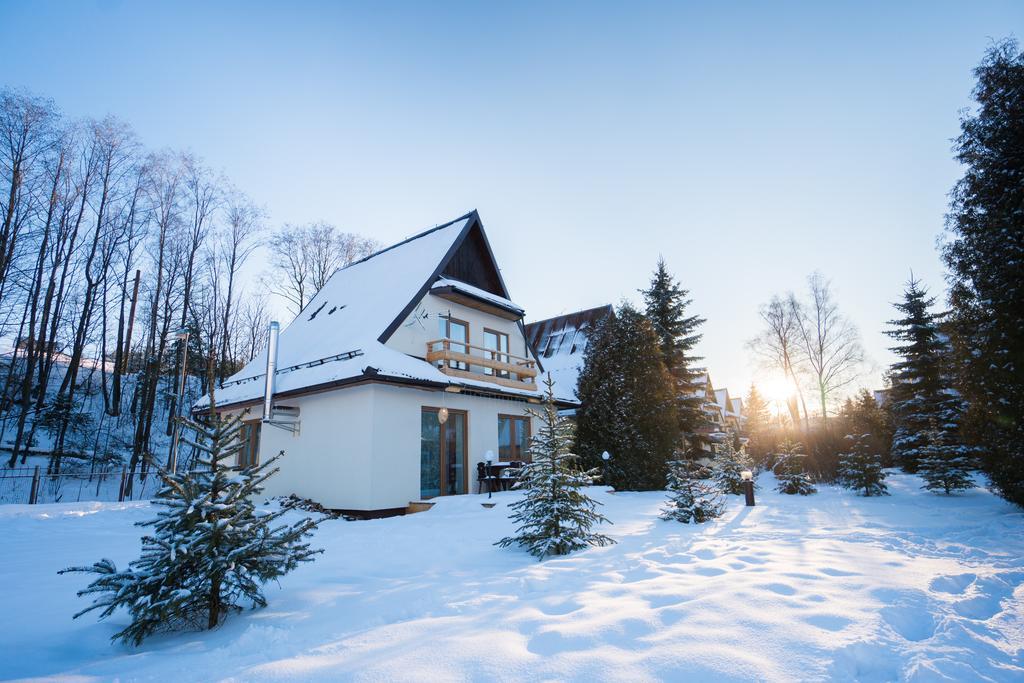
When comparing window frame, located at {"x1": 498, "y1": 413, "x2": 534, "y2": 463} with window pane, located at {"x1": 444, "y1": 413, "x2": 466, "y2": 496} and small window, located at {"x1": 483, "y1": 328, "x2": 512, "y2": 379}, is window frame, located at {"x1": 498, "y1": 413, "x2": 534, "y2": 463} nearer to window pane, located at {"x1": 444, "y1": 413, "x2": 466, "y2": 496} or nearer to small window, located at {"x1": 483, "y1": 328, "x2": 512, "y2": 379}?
small window, located at {"x1": 483, "y1": 328, "x2": 512, "y2": 379}

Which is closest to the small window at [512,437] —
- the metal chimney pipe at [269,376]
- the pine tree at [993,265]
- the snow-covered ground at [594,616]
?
the metal chimney pipe at [269,376]

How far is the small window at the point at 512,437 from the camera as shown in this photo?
15625mm

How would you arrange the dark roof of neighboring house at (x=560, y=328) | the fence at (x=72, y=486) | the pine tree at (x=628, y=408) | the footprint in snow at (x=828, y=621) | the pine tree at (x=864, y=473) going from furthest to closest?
the dark roof of neighboring house at (x=560, y=328) → the fence at (x=72, y=486) → the pine tree at (x=628, y=408) → the pine tree at (x=864, y=473) → the footprint in snow at (x=828, y=621)

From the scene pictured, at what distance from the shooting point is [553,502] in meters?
6.64

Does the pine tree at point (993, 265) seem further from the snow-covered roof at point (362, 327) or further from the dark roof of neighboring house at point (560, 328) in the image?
the dark roof of neighboring house at point (560, 328)

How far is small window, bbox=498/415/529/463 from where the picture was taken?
615 inches

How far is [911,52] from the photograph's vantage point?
8883mm

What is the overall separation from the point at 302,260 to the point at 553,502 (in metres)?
27.1

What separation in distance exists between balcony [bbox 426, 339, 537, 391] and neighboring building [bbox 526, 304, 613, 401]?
4636mm

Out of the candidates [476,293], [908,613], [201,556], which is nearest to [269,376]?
[476,293]

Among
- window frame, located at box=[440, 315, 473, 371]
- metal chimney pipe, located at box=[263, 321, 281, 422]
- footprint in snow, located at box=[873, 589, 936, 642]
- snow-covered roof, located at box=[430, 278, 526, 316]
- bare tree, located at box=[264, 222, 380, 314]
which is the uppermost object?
bare tree, located at box=[264, 222, 380, 314]

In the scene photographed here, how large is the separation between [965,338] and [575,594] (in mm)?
11021

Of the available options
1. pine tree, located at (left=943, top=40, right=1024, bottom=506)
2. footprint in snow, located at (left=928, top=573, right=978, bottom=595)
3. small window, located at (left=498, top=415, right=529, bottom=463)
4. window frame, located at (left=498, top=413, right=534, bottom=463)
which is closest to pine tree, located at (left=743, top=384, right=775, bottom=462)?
window frame, located at (left=498, top=413, right=534, bottom=463)

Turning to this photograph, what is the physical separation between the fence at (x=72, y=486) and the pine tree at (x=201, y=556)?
49.3 feet
